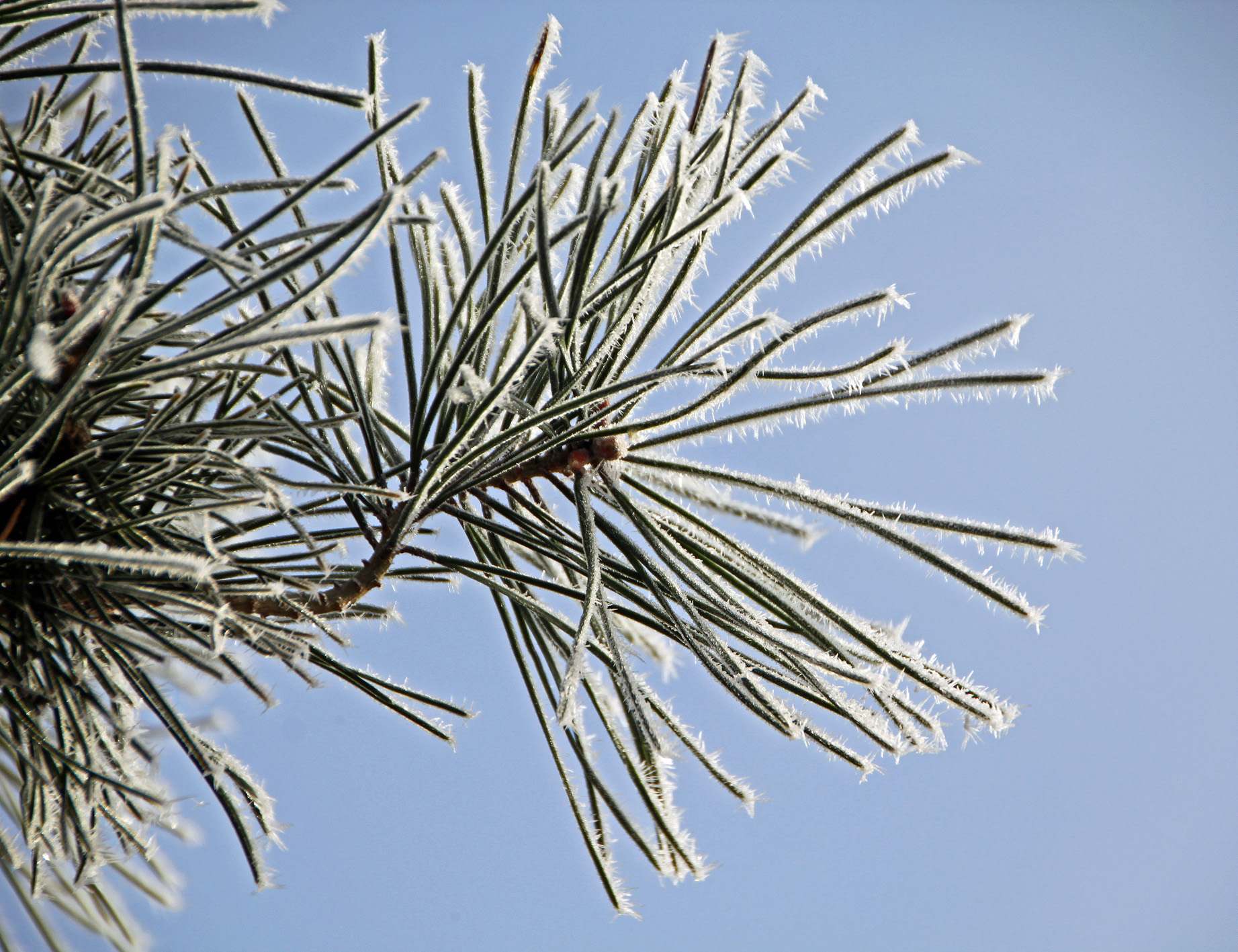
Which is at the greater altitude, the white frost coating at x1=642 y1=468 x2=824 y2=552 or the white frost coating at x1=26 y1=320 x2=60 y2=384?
the white frost coating at x1=642 y1=468 x2=824 y2=552

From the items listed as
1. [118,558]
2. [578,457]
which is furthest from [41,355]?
[578,457]

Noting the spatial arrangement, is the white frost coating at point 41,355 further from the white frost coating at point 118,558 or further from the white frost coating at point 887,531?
the white frost coating at point 887,531

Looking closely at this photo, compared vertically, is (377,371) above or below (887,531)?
above

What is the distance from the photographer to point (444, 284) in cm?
42

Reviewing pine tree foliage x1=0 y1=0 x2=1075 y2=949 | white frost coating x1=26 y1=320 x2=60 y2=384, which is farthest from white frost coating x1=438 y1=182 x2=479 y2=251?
white frost coating x1=26 y1=320 x2=60 y2=384

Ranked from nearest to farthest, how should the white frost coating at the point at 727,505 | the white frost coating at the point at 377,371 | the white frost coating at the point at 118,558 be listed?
1. the white frost coating at the point at 118,558
2. the white frost coating at the point at 727,505
3. the white frost coating at the point at 377,371

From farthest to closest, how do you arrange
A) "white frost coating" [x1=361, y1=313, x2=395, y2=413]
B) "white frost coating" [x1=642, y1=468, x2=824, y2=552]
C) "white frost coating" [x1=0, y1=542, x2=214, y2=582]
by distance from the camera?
"white frost coating" [x1=361, y1=313, x2=395, y2=413], "white frost coating" [x1=642, y1=468, x2=824, y2=552], "white frost coating" [x1=0, y1=542, x2=214, y2=582]

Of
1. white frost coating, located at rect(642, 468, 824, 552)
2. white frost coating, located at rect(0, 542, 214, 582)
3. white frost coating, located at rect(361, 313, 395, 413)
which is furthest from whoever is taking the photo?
white frost coating, located at rect(361, 313, 395, 413)

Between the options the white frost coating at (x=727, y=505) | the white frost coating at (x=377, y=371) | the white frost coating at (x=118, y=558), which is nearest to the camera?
the white frost coating at (x=118, y=558)

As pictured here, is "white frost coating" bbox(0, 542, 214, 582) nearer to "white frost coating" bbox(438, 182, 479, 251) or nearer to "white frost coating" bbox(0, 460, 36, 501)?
"white frost coating" bbox(0, 460, 36, 501)

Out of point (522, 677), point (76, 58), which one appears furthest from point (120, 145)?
point (522, 677)

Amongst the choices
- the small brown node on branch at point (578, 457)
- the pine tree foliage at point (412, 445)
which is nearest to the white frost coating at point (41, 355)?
the pine tree foliage at point (412, 445)

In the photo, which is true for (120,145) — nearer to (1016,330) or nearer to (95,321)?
(95,321)

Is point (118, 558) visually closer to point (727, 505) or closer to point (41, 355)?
point (41, 355)
